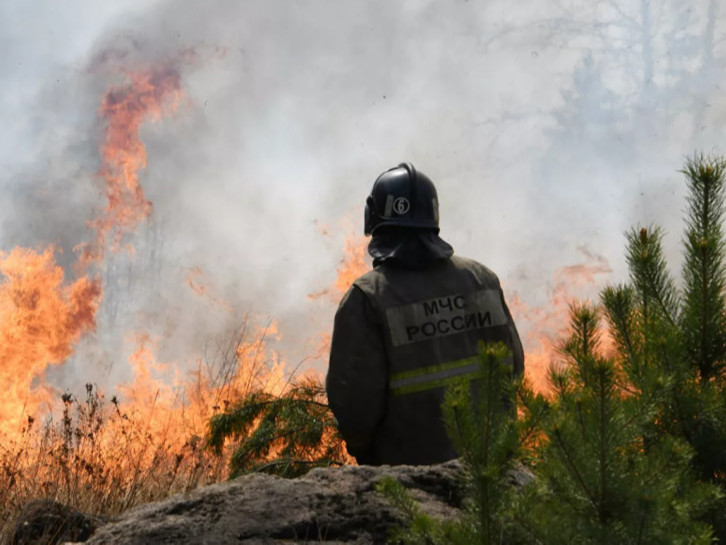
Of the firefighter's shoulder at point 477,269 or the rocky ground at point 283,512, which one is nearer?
the rocky ground at point 283,512

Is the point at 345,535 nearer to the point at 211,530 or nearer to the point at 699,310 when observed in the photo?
the point at 211,530

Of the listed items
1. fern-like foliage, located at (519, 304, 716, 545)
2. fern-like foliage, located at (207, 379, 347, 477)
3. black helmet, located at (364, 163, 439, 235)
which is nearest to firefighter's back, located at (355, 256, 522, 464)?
black helmet, located at (364, 163, 439, 235)

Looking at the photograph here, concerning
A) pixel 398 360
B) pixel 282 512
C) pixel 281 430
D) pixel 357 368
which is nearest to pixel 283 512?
pixel 282 512

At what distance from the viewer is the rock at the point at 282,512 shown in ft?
9.07

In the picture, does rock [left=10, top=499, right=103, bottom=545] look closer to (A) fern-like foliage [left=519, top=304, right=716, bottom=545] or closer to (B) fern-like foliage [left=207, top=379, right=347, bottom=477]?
(B) fern-like foliage [left=207, top=379, right=347, bottom=477]

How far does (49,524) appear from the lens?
13.9 ft

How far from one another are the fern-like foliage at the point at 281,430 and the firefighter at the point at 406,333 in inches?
40.8

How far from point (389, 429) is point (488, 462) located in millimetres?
2076

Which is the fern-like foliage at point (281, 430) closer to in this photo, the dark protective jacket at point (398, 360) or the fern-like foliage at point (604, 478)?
the dark protective jacket at point (398, 360)

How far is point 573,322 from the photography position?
2518mm

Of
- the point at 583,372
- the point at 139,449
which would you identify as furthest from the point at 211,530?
the point at 139,449

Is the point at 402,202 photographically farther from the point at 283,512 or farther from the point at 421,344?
the point at 283,512

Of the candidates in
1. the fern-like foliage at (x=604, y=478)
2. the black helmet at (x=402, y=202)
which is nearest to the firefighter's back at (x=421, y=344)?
the black helmet at (x=402, y=202)

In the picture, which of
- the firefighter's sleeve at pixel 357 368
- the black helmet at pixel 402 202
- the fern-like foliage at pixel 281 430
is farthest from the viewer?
the fern-like foliage at pixel 281 430
